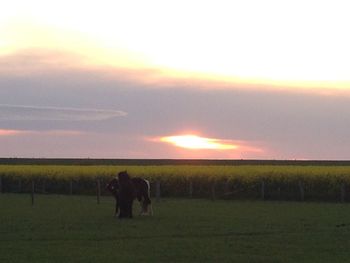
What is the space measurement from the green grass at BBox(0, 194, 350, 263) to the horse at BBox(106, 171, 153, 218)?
1.38ft

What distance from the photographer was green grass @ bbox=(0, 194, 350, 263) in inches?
650

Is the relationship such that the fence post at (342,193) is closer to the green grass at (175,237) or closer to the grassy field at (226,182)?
the grassy field at (226,182)

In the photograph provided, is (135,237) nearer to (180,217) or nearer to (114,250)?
(114,250)

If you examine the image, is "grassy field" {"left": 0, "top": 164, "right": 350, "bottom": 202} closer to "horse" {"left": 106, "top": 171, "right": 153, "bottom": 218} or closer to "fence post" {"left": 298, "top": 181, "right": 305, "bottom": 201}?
"fence post" {"left": 298, "top": 181, "right": 305, "bottom": 201}

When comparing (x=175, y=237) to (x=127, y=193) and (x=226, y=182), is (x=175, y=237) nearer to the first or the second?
(x=127, y=193)

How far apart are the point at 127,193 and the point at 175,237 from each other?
7852 millimetres

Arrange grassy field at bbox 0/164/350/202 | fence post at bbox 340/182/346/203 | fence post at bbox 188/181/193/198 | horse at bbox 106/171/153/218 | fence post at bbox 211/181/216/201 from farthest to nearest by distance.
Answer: fence post at bbox 188/181/193/198 → grassy field at bbox 0/164/350/202 → fence post at bbox 211/181/216/201 → fence post at bbox 340/182/346/203 → horse at bbox 106/171/153/218

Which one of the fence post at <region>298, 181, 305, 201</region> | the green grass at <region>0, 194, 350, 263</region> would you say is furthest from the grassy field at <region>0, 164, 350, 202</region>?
the green grass at <region>0, 194, 350, 263</region>

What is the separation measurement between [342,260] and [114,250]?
4509 millimetres

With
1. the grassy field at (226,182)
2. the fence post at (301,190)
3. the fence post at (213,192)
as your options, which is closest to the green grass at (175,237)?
the fence post at (301,190)

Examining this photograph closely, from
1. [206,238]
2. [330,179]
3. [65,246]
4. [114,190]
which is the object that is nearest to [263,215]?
[114,190]

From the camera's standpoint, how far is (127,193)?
28.0m

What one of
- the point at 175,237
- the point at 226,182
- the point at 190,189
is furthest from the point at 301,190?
the point at 175,237

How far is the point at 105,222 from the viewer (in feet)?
82.5
